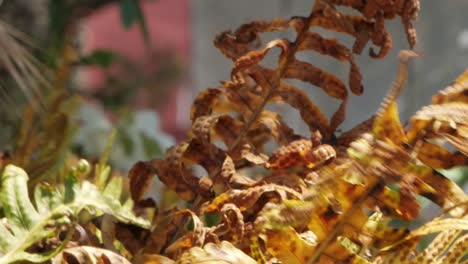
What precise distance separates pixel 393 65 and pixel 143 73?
2463mm

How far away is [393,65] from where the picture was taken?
1.32 metres

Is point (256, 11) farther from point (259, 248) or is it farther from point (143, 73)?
point (143, 73)

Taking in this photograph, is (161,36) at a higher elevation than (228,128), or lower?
lower

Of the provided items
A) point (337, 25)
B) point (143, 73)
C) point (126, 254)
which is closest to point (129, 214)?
point (126, 254)

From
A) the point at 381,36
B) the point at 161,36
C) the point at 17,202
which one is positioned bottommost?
the point at 161,36

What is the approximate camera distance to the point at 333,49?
15.7 inches

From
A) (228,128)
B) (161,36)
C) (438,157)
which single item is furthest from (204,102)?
(161,36)

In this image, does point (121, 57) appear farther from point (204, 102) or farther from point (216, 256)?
point (216, 256)

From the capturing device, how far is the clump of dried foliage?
0.30m

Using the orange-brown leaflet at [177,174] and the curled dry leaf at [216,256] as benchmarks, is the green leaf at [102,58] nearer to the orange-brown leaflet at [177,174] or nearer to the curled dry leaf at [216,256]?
the orange-brown leaflet at [177,174]

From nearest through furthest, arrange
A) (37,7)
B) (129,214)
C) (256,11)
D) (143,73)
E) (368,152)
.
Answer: (368,152) → (129,214) → (37,7) → (256,11) → (143,73)

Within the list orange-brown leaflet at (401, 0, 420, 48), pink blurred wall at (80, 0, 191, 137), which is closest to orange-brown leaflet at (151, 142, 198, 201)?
orange-brown leaflet at (401, 0, 420, 48)

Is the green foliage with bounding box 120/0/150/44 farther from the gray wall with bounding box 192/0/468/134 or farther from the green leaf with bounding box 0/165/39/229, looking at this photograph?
the green leaf with bounding box 0/165/39/229

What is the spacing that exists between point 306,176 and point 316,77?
57 millimetres
